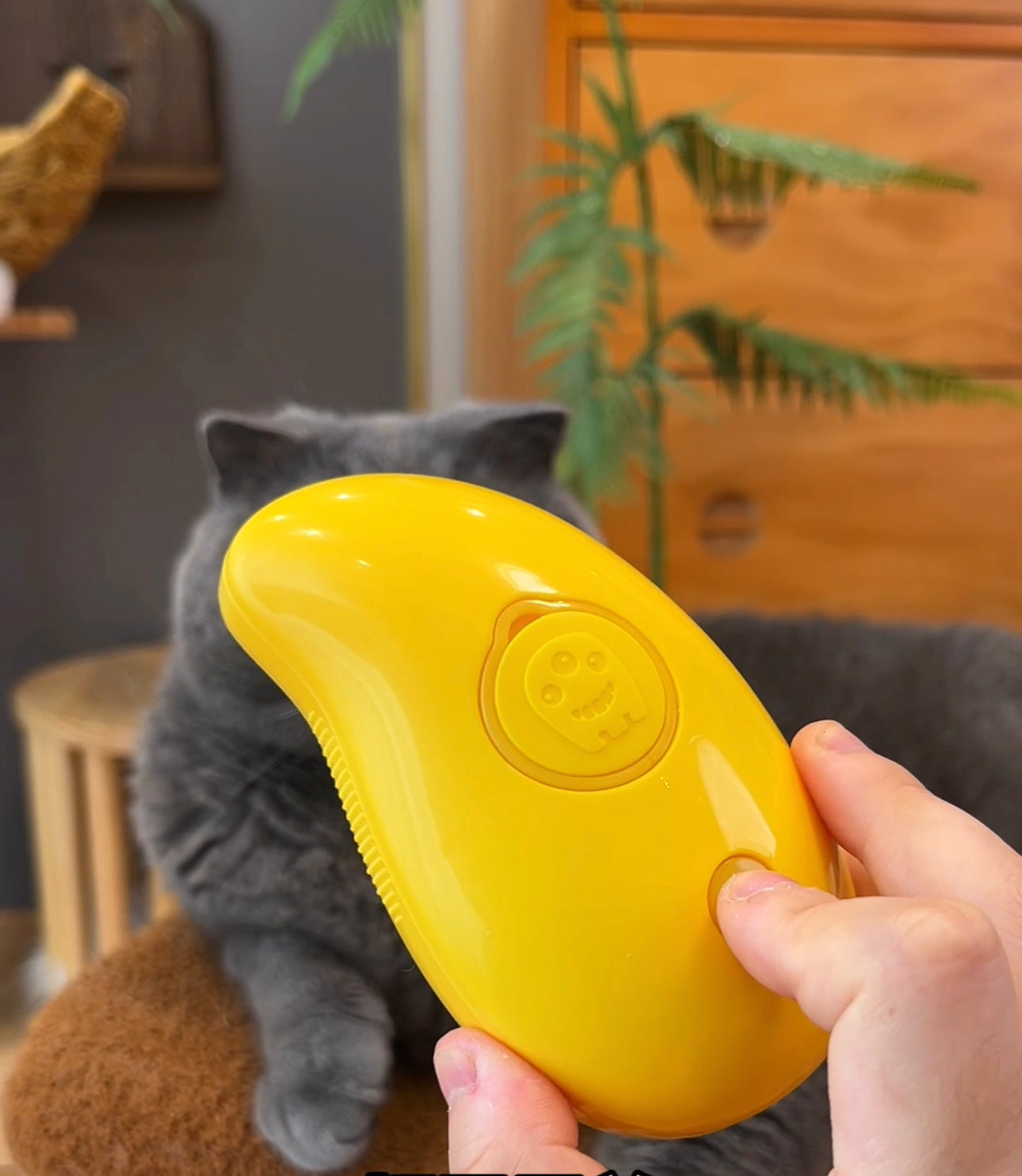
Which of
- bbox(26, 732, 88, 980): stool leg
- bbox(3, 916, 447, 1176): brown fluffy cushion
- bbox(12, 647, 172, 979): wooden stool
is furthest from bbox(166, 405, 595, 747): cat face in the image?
bbox(26, 732, 88, 980): stool leg

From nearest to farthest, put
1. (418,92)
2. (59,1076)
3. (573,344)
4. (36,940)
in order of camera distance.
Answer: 1. (59,1076)
2. (573,344)
3. (418,92)
4. (36,940)

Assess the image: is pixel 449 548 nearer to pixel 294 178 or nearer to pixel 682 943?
pixel 682 943

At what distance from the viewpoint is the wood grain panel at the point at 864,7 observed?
2.85 feet

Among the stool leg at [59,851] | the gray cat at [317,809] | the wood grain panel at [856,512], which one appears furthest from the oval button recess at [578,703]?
the stool leg at [59,851]

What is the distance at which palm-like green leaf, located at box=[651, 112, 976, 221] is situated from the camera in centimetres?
Result: 71

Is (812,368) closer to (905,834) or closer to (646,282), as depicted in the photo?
(646,282)

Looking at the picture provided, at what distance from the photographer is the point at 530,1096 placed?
1.00ft

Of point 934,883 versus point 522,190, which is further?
point 522,190

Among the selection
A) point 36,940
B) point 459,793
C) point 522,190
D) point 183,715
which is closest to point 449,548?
point 459,793

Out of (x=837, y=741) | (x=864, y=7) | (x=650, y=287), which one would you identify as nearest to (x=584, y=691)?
(x=837, y=741)

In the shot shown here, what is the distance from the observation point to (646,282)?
90 cm

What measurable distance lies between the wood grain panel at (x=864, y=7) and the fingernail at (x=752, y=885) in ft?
2.69

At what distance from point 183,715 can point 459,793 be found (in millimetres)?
321

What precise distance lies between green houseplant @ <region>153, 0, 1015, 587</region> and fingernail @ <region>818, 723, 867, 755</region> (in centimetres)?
45
